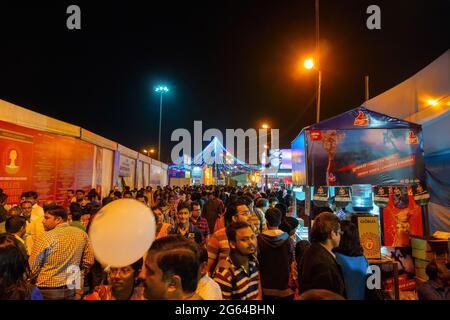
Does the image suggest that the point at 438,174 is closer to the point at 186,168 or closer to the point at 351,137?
the point at 351,137

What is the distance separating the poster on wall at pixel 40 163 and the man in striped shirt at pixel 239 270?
6.30 meters

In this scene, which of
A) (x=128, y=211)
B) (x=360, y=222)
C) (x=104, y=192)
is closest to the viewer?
(x=128, y=211)

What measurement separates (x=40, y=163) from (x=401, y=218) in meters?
8.50

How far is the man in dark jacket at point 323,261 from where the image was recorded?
2527mm

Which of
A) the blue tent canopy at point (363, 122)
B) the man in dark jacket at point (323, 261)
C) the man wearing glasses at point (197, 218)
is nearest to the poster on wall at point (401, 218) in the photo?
the blue tent canopy at point (363, 122)

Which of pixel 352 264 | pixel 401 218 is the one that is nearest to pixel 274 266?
pixel 352 264

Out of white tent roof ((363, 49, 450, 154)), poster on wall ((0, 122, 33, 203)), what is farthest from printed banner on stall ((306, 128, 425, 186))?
poster on wall ((0, 122, 33, 203))

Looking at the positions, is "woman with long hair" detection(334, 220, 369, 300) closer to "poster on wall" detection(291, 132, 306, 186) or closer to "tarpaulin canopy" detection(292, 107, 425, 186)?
"tarpaulin canopy" detection(292, 107, 425, 186)

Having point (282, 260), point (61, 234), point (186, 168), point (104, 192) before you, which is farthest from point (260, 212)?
point (186, 168)

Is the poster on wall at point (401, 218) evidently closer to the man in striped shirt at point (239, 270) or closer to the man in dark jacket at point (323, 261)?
the man in dark jacket at point (323, 261)

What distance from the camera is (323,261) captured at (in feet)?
8.48

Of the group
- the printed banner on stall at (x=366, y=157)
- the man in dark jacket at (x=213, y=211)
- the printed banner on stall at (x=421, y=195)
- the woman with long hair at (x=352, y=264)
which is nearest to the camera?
the woman with long hair at (x=352, y=264)
